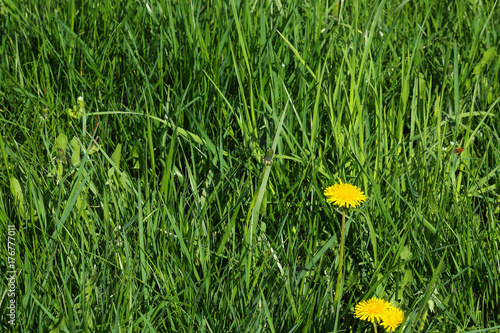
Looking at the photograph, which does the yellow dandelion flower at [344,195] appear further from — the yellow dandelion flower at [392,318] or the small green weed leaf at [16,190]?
the small green weed leaf at [16,190]

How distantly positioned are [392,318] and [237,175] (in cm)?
73

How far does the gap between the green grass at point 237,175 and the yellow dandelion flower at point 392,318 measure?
24mm

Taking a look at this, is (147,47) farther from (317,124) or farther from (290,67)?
(317,124)

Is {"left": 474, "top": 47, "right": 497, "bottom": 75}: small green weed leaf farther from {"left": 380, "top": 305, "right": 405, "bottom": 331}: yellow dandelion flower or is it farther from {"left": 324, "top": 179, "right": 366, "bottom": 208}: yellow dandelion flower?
{"left": 380, "top": 305, "right": 405, "bottom": 331}: yellow dandelion flower

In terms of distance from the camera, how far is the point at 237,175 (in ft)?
5.59

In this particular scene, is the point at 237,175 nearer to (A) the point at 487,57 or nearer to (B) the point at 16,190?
(B) the point at 16,190

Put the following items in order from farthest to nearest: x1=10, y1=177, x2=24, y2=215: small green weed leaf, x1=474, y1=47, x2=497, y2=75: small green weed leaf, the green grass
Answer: x1=474, y1=47, x2=497, y2=75: small green weed leaf → x1=10, y1=177, x2=24, y2=215: small green weed leaf → the green grass

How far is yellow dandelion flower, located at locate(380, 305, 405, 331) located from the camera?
1139 millimetres

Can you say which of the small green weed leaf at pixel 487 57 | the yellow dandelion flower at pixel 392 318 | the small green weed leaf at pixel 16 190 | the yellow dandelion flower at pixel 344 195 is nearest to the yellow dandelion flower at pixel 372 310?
the yellow dandelion flower at pixel 392 318

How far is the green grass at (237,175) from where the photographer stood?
49.6 inches

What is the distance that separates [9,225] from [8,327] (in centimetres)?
28

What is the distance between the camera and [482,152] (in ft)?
6.22

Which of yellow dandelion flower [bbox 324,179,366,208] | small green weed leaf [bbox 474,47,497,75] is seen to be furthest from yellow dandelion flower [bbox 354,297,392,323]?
small green weed leaf [bbox 474,47,497,75]

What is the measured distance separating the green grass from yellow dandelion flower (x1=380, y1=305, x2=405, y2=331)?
0.08 ft
